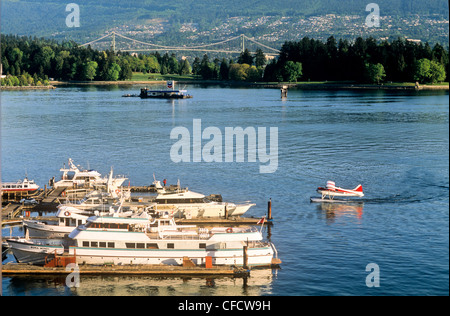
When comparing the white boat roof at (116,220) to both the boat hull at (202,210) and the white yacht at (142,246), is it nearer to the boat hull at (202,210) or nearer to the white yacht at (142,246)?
the white yacht at (142,246)

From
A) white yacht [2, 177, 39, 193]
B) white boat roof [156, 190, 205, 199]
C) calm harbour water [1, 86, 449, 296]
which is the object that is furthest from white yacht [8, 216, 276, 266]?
white yacht [2, 177, 39, 193]

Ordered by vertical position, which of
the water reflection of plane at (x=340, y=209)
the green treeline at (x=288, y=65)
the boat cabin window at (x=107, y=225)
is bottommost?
the water reflection of plane at (x=340, y=209)

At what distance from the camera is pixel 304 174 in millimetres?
42562

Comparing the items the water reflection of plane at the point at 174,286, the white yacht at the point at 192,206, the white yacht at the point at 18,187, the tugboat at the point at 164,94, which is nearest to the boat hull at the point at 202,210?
the white yacht at the point at 192,206

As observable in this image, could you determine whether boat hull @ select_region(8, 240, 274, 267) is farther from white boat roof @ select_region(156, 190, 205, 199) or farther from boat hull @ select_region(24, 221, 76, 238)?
white boat roof @ select_region(156, 190, 205, 199)

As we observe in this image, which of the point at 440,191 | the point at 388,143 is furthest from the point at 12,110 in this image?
the point at 440,191

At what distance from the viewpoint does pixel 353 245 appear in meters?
27.3

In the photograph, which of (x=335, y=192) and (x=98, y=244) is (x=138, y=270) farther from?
(x=335, y=192)

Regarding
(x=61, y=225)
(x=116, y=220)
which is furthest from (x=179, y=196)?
(x=116, y=220)

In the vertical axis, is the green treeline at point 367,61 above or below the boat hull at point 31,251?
above

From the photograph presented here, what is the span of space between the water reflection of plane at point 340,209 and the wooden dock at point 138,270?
9570mm

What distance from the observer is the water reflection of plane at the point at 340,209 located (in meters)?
32.7
